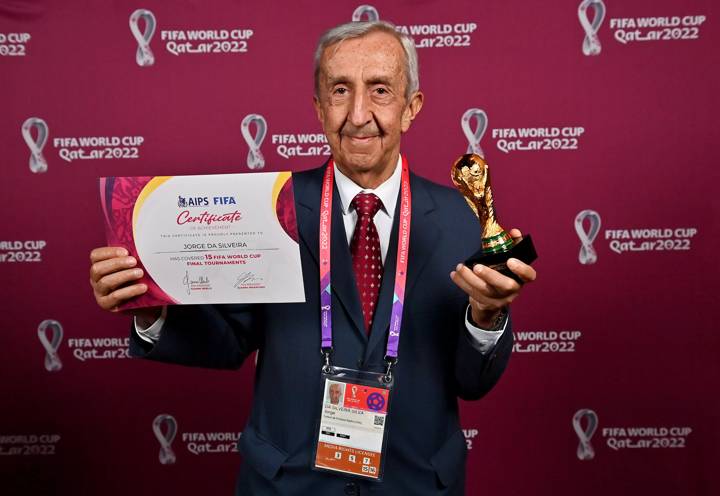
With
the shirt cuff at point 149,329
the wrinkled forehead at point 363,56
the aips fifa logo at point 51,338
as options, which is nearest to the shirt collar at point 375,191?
the wrinkled forehead at point 363,56

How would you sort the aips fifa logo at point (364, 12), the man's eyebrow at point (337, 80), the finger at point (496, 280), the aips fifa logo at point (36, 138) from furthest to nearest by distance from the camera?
1. the aips fifa logo at point (36, 138)
2. the aips fifa logo at point (364, 12)
3. the man's eyebrow at point (337, 80)
4. the finger at point (496, 280)

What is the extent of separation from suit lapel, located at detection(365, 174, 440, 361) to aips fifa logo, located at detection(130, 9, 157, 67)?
1.60 m

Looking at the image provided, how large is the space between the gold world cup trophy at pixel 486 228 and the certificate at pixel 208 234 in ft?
1.09

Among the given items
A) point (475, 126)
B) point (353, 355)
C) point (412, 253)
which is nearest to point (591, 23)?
point (475, 126)

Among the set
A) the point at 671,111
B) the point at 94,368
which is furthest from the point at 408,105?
the point at 94,368

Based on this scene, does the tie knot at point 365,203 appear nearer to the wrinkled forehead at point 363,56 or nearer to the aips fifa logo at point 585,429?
the wrinkled forehead at point 363,56

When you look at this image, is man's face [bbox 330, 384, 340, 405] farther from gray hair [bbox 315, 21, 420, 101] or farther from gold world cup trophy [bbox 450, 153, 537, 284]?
gray hair [bbox 315, 21, 420, 101]

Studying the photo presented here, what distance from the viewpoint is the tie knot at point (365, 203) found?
56.5 inches

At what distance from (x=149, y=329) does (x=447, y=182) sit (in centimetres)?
158

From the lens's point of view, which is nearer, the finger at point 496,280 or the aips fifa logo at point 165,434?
the finger at point 496,280

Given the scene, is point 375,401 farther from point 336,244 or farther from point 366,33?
point 366,33

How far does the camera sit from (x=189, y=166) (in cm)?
268

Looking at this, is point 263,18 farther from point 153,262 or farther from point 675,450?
point 675,450

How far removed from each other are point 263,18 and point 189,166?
2.20 ft
